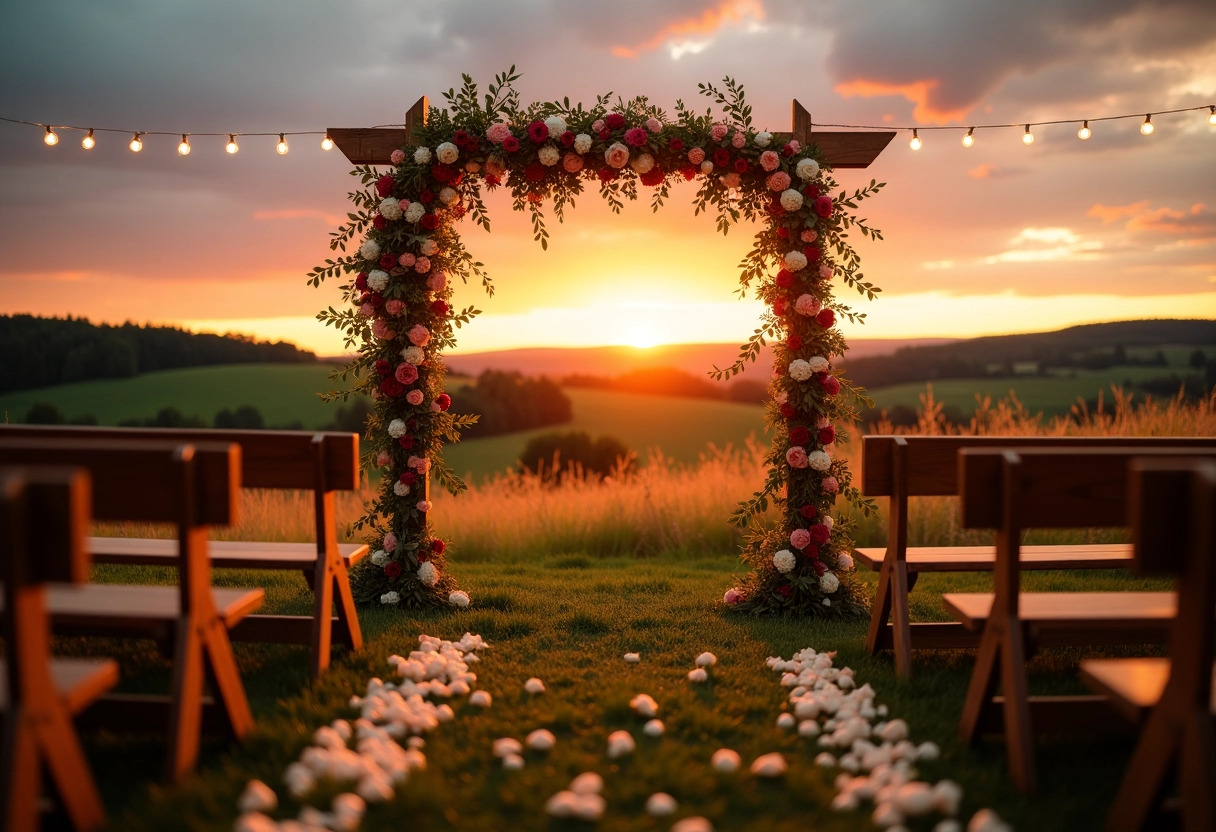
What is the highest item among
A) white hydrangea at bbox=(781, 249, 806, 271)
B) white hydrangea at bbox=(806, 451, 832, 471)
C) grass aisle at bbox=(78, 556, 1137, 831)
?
white hydrangea at bbox=(781, 249, 806, 271)

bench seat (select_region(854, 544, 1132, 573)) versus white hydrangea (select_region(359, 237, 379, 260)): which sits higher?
white hydrangea (select_region(359, 237, 379, 260))

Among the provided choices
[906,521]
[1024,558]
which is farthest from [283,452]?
[1024,558]

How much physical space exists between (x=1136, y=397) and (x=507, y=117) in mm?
8014

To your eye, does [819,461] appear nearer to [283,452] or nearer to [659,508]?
[659,508]

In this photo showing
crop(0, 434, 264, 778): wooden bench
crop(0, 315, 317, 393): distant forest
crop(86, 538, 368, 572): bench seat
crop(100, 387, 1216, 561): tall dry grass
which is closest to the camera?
crop(0, 434, 264, 778): wooden bench

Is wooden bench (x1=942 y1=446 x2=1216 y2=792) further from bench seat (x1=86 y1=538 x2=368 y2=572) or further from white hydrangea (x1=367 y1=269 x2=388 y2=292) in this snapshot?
white hydrangea (x1=367 y1=269 x2=388 y2=292)

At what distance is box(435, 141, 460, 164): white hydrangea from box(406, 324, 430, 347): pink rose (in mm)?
1105

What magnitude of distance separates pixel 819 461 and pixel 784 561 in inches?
27.6

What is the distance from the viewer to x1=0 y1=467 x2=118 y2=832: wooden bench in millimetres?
2154

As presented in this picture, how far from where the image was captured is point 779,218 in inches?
229

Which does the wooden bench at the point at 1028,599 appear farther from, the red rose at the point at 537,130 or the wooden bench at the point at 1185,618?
the red rose at the point at 537,130

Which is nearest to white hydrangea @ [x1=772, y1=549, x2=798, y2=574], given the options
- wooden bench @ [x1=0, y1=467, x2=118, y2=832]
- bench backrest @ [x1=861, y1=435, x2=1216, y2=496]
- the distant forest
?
bench backrest @ [x1=861, y1=435, x2=1216, y2=496]

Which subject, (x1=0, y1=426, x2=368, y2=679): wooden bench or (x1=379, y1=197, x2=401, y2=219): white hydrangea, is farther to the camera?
(x1=379, y1=197, x2=401, y2=219): white hydrangea

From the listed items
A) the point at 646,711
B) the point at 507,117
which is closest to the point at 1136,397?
the point at 507,117
